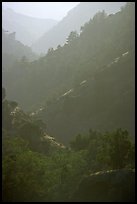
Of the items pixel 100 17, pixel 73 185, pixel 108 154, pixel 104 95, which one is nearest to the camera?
pixel 73 185

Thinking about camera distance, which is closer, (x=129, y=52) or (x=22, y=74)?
(x=129, y=52)

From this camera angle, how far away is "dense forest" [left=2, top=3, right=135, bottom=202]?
28641 mm

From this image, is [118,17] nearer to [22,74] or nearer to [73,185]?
[22,74]

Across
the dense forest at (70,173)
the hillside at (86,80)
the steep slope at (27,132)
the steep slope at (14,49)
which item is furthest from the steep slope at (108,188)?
the steep slope at (14,49)

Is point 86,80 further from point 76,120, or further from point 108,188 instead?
point 108,188

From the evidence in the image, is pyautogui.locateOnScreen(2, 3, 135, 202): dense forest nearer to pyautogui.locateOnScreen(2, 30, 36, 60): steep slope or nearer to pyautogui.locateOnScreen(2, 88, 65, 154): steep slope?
pyautogui.locateOnScreen(2, 88, 65, 154): steep slope

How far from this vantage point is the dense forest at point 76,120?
2864cm

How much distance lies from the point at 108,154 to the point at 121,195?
11.8 m

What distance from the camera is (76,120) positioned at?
260ft

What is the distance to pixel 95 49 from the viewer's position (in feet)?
338

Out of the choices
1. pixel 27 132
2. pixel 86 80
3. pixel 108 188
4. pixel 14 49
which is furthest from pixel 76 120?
pixel 14 49

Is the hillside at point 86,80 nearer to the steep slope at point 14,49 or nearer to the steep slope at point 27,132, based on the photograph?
the steep slope at point 27,132

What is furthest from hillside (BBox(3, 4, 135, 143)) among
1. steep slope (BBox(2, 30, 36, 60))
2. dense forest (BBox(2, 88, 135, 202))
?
steep slope (BBox(2, 30, 36, 60))

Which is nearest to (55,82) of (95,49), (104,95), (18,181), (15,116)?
(95,49)
